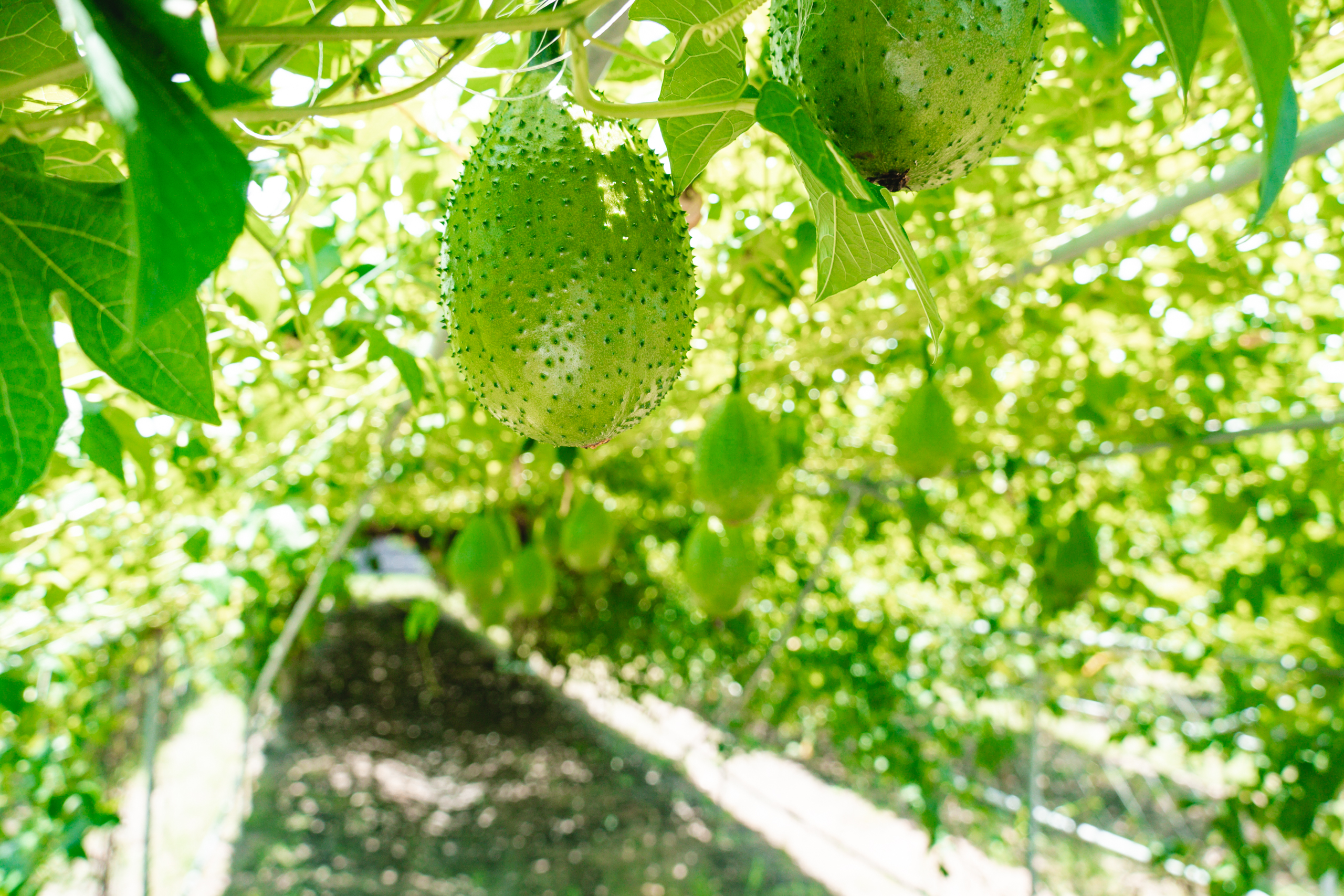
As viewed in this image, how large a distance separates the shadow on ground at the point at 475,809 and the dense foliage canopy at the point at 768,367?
1080 millimetres

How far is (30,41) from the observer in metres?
0.49

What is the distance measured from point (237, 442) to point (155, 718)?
6.31 ft

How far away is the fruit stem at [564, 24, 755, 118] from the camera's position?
0.38m

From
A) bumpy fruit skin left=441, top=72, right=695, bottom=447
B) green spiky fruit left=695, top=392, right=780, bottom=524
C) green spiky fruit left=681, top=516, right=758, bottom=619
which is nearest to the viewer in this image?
bumpy fruit skin left=441, top=72, right=695, bottom=447

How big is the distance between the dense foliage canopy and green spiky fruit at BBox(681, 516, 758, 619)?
0.61 feet

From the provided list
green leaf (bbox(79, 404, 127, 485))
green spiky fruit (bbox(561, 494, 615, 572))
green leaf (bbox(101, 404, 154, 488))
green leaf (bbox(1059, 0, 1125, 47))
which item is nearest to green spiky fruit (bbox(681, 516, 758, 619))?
green spiky fruit (bbox(561, 494, 615, 572))

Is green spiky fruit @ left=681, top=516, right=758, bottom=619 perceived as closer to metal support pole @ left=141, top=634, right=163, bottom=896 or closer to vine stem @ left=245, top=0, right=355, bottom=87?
vine stem @ left=245, top=0, right=355, bottom=87

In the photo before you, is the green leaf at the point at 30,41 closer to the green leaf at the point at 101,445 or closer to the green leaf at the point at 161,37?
the green leaf at the point at 161,37

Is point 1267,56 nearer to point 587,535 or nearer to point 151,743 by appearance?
point 587,535

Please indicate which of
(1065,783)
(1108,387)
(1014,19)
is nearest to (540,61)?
(1014,19)

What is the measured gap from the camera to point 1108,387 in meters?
2.13

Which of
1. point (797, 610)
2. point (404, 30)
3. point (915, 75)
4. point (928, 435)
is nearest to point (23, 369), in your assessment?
point (404, 30)

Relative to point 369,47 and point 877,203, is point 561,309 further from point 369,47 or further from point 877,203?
point 369,47

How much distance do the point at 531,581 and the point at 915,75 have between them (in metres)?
2.69
